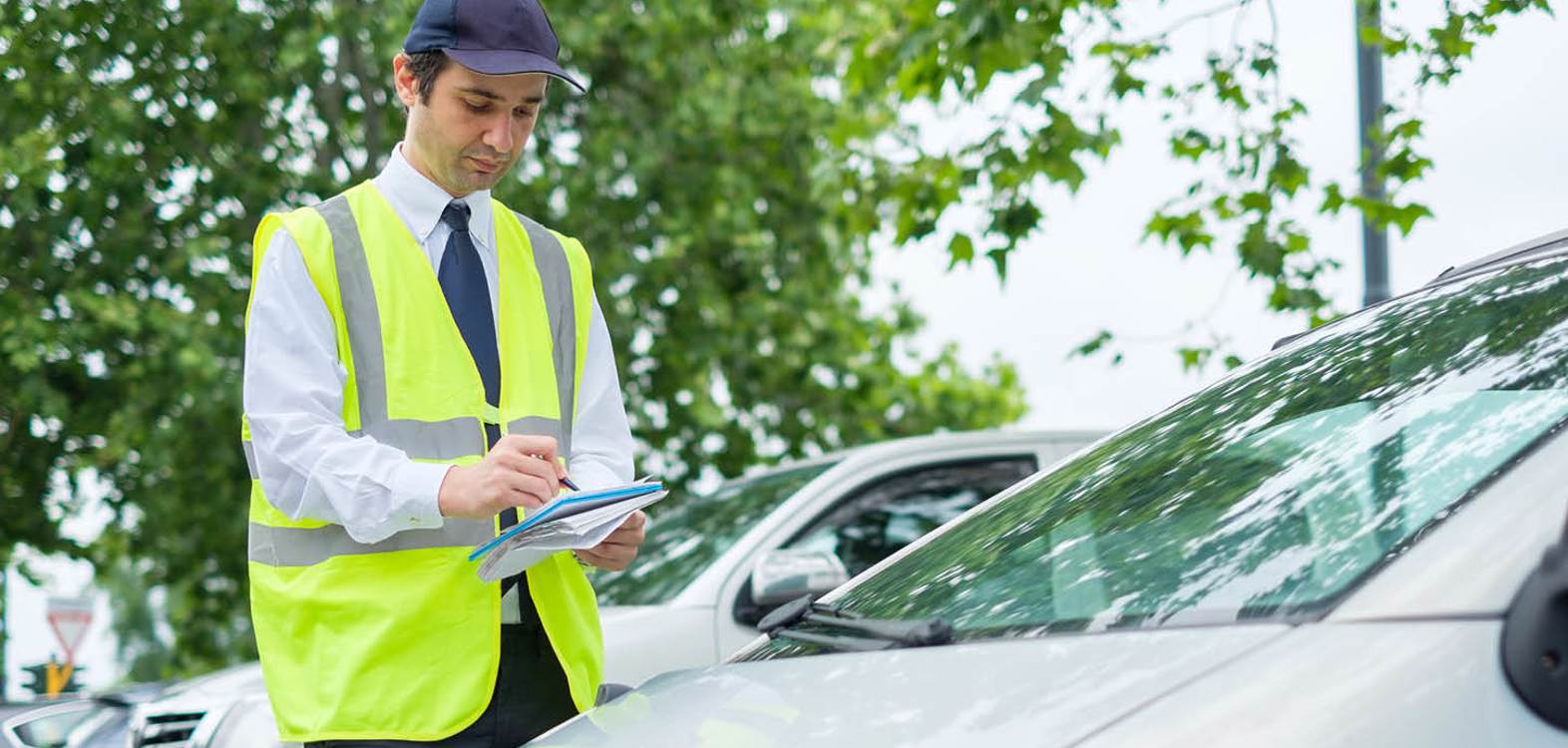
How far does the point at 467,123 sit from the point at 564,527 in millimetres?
665

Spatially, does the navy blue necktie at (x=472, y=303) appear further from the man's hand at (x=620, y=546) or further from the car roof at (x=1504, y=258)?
the car roof at (x=1504, y=258)

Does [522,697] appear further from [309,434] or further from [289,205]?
[289,205]

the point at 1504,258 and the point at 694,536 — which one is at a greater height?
the point at 1504,258

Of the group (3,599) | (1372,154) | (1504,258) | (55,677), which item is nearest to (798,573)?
(1504,258)

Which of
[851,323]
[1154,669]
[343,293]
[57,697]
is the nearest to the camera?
[1154,669]

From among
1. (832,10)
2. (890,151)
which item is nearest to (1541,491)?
(890,151)

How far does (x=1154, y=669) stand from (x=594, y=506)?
87 cm

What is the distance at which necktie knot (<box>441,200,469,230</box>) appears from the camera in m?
2.68

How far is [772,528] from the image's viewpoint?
197 inches

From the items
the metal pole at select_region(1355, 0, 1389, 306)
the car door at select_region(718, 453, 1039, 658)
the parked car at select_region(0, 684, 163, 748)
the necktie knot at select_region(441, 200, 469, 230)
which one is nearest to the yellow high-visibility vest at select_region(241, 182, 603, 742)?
the necktie knot at select_region(441, 200, 469, 230)

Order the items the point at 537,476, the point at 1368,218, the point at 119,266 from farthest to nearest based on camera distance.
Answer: the point at 119,266, the point at 1368,218, the point at 537,476

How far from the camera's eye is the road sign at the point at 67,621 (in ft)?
20.2

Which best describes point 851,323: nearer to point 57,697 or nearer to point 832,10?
point 832,10

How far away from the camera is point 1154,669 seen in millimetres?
1696
